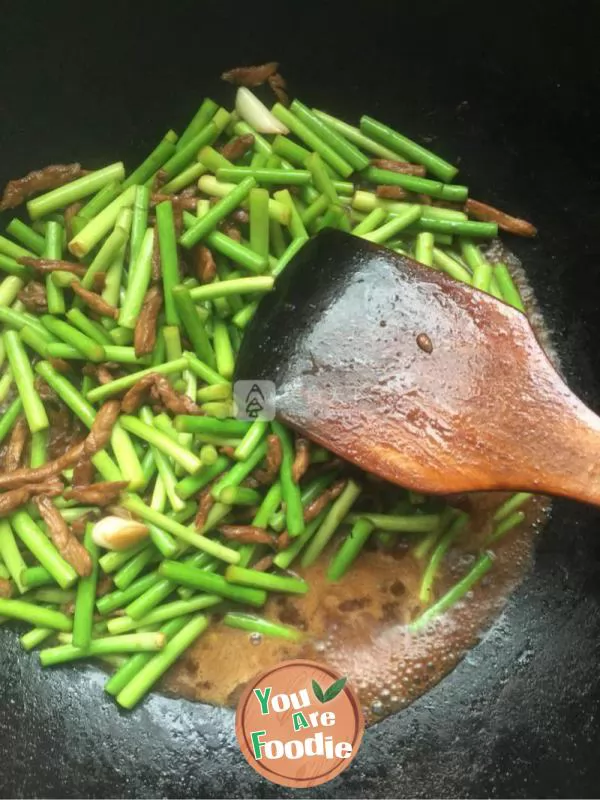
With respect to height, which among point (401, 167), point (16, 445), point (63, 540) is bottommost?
point (63, 540)

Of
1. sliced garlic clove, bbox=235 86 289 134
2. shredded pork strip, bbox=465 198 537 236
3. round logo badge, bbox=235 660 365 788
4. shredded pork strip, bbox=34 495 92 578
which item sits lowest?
round logo badge, bbox=235 660 365 788

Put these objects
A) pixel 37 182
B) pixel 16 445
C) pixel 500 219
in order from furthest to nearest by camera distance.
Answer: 1. pixel 500 219
2. pixel 37 182
3. pixel 16 445

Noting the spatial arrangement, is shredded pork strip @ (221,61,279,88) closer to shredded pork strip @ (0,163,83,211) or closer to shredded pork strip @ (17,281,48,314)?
shredded pork strip @ (0,163,83,211)

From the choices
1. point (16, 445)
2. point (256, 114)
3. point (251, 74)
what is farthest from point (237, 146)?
point (16, 445)

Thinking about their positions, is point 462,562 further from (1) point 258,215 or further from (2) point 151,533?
(1) point 258,215

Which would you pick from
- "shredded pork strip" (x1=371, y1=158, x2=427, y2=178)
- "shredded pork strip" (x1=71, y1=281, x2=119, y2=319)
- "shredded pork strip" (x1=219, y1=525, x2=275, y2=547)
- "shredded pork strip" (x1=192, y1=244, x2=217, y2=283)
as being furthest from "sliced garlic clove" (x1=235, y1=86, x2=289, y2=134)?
"shredded pork strip" (x1=219, y1=525, x2=275, y2=547)

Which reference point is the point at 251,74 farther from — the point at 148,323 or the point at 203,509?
the point at 203,509

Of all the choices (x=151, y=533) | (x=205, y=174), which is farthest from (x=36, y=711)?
(x=205, y=174)
